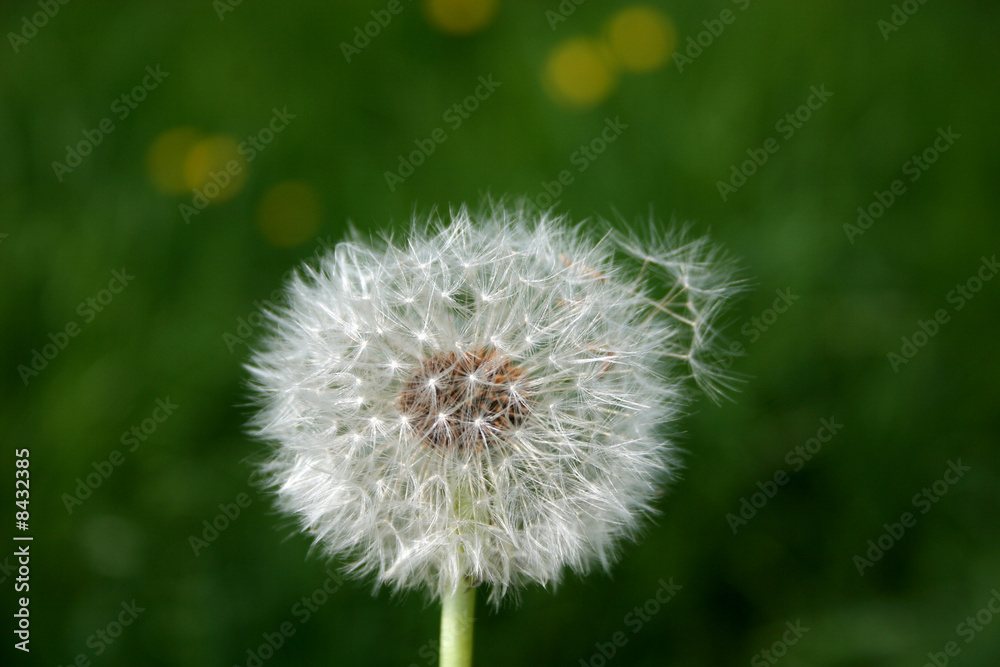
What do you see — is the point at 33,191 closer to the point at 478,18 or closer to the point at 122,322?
the point at 122,322

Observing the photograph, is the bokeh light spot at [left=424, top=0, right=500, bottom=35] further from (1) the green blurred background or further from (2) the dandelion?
(2) the dandelion

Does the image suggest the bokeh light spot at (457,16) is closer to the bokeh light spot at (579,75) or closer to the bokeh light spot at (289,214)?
the bokeh light spot at (579,75)

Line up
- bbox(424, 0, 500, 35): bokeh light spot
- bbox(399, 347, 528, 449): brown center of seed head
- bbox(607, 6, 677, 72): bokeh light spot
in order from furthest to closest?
bbox(424, 0, 500, 35): bokeh light spot → bbox(607, 6, 677, 72): bokeh light spot → bbox(399, 347, 528, 449): brown center of seed head

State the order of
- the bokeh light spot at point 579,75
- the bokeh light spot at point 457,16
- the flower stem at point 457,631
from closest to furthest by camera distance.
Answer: the flower stem at point 457,631, the bokeh light spot at point 579,75, the bokeh light spot at point 457,16

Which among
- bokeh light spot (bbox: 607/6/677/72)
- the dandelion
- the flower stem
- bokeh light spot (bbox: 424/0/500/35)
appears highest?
bokeh light spot (bbox: 607/6/677/72)

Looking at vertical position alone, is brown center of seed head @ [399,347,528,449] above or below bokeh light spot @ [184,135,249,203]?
above

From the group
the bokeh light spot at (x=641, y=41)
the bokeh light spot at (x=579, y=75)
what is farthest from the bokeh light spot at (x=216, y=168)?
the bokeh light spot at (x=641, y=41)

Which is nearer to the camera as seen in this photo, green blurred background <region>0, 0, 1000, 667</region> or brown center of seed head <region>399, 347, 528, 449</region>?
brown center of seed head <region>399, 347, 528, 449</region>

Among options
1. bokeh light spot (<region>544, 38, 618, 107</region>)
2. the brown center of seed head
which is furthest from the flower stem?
bokeh light spot (<region>544, 38, 618, 107</region>)
